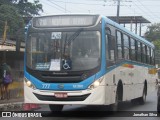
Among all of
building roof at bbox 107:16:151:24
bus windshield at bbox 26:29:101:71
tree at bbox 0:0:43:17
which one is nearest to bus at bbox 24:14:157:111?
bus windshield at bbox 26:29:101:71

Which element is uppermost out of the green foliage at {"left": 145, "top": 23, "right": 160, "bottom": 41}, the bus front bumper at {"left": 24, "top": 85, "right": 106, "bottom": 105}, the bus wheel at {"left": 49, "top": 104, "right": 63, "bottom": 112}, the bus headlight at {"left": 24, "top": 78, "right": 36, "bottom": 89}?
the green foliage at {"left": 145, "top": 23, "right": 160, "bottom": 41}

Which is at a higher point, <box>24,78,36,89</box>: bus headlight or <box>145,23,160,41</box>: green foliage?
<box>145,23,160,41</box>: green foliage

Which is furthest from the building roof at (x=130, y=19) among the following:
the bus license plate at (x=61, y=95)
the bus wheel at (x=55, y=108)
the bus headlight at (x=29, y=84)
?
the bus license plate at (x=61, y=95)

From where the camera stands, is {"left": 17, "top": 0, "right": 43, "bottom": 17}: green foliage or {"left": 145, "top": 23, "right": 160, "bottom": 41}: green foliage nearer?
{"left": 17, "top": 0, "right": 43, "bottom": 17}: green foliage

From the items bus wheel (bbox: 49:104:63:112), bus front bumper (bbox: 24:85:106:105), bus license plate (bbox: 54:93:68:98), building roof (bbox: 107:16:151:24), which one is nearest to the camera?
bus front bumper (bbox: 24:85:106:105)

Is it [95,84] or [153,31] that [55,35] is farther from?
[153,31]

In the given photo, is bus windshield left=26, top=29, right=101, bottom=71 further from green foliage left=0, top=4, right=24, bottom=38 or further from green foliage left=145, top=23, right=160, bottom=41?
green foliage left=145, top=23, right=160, bottom=41

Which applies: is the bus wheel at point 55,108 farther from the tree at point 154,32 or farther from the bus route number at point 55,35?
the tree at point 154,32

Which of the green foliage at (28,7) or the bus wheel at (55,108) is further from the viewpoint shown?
the green foliage at (28,7)

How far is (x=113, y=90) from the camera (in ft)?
45.9

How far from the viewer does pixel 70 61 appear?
13031 mm

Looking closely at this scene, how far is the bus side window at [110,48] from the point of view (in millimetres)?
13527

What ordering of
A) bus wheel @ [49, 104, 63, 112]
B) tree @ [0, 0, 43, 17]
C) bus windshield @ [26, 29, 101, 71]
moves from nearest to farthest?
bus windshield @ [26, 29, 101, 71], bus wheel @ [49, 104, 63, 112], tree @ [0, 0, 43, 17]

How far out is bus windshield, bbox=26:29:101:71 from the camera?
42.6ft
